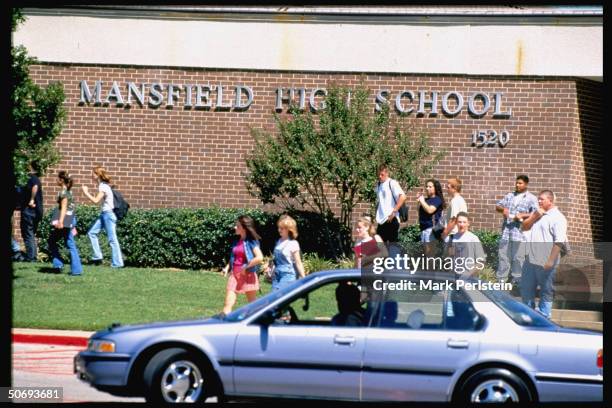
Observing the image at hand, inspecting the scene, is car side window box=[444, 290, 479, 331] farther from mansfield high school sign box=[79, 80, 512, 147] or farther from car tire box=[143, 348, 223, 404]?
mansfield high school sign box=[79, 80, 512, 147]

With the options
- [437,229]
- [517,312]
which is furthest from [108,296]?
[517,312]

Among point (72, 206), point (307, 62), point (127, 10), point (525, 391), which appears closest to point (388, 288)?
point (525, 391)

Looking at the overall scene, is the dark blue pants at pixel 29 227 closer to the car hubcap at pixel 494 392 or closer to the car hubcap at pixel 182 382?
the car hubcap at pixel 182 382

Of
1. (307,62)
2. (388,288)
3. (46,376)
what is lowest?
(46,376)

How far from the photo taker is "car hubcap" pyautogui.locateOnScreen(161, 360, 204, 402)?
912cm

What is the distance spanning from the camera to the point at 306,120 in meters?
19.7

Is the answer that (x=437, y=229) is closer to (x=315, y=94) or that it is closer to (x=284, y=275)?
(x=284, y=275)

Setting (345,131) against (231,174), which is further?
(231,174)

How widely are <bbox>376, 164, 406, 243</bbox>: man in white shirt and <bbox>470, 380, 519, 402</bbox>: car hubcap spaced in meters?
8.57

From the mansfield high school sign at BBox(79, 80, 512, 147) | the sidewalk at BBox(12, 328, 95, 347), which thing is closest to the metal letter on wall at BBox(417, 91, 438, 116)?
the mansfield high school sign at BBox(79, 80, 512, 147)

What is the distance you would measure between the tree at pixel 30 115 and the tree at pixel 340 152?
378cm

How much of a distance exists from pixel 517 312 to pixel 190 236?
11.6 m

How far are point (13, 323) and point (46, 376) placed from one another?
3.08 m
